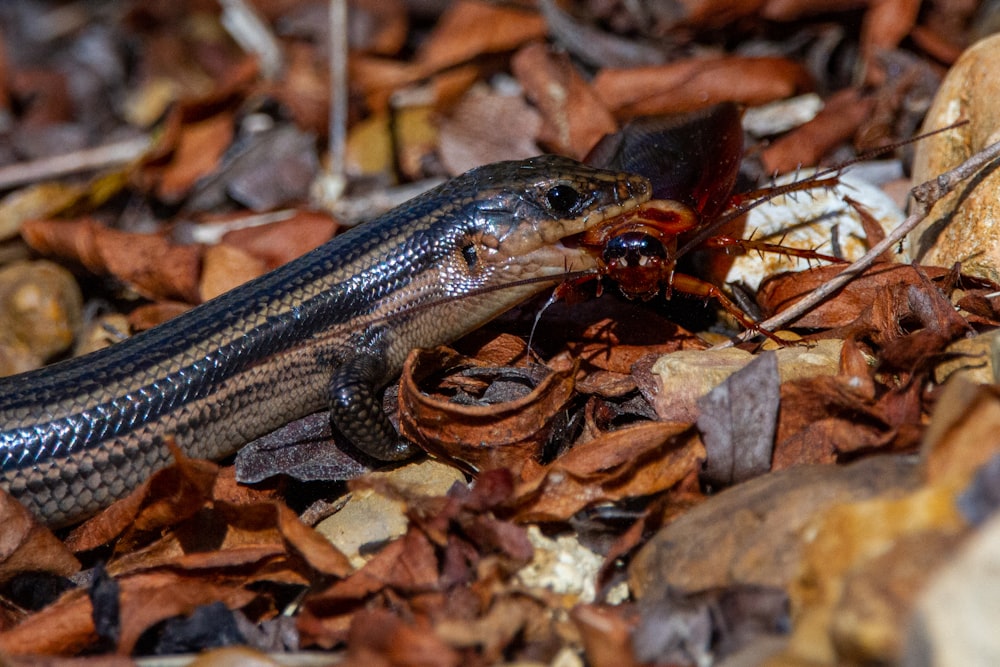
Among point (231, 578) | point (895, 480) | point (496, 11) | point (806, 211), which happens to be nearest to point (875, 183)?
point (806, 211)

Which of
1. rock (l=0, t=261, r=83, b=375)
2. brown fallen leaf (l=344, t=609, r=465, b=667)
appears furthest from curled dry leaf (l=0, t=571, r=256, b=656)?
rock (l=0, t=261, r=83, b=375)

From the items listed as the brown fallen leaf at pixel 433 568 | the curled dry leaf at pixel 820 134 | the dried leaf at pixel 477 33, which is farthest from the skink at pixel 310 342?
the dried leaf at pixel 477 33

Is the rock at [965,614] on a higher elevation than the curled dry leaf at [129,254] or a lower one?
higher

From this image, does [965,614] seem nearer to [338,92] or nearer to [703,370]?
[703,370]

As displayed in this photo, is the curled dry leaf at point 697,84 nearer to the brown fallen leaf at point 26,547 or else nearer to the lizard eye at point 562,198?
the lizard eye at point 562,198

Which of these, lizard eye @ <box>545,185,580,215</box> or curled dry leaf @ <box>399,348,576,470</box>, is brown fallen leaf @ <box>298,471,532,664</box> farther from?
lizard eye @ <box>545,185,580,215</box>

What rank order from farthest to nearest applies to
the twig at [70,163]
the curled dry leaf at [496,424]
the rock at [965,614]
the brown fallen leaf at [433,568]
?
the twig at [70,163] → the curled dry leaf at [496,424] → the brown fallen leaf at [433,568] → the rock at [965,614]

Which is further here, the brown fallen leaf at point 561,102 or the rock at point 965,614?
the brown fallen leaf at point 561,102
